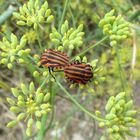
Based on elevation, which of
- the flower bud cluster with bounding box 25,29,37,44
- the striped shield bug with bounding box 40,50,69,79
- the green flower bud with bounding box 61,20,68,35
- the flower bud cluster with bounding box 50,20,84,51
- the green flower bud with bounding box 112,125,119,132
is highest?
the flower bud cluster with bounding box 25,29,37,44

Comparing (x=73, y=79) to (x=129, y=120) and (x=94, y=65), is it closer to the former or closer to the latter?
(x=94, y=65)

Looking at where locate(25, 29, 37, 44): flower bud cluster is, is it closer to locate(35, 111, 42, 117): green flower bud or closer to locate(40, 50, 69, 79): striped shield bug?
locate(40, 50, 69, 79): striped shield bug

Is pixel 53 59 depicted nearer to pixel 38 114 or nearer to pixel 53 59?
pixel 53 59

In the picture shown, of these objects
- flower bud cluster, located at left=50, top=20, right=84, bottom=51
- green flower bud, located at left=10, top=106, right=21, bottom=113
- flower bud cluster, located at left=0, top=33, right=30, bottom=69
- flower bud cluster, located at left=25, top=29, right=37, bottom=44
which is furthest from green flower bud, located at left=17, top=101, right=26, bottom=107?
flower bud cluster, located at left=25, top=29, right=37, bottom=44

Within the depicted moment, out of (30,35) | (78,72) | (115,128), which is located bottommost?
(115,128)

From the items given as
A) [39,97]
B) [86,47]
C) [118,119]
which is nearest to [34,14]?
[39,97]

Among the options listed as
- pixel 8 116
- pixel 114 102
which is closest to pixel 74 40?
pixel 114 102

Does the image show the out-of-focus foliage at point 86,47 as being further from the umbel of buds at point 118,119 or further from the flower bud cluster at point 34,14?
the umbel of buds at point 118,119
